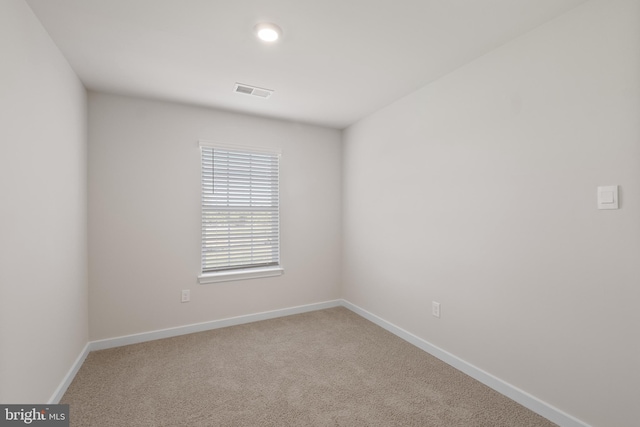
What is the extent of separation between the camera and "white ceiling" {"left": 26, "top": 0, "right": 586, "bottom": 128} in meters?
1.73

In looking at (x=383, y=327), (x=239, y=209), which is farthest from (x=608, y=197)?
(x=239, y=209)

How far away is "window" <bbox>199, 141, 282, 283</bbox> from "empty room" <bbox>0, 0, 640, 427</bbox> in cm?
3

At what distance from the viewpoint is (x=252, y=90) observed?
284 cm

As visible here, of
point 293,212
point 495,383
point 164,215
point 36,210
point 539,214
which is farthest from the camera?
point 293,212

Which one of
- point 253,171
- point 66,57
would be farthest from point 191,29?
point 253,171

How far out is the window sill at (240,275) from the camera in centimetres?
329

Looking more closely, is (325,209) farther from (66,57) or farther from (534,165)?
(66,57)

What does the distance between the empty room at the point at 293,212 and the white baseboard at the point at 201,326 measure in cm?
2

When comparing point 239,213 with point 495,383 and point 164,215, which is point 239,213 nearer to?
point 164,215

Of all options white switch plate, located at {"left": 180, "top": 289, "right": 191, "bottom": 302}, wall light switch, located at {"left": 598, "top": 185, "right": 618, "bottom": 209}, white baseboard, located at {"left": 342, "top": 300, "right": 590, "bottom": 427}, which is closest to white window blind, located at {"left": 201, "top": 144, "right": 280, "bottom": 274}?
white switch plate, located at {"left": 180, "top": 289, "right": 191, "bottom": 302}

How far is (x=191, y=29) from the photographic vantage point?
1911 mm

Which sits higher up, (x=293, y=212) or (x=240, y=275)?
(x=293, y=212)

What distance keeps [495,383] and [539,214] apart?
1.28 metres

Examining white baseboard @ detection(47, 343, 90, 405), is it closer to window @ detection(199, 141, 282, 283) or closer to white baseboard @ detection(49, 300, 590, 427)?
white baseboard @ detection(49, 300, 590, 427)
